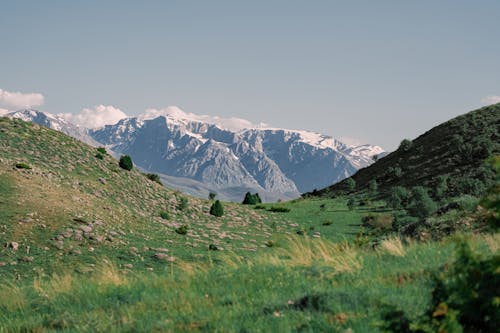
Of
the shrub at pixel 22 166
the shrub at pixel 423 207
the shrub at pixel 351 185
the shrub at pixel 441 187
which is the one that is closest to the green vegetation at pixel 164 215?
the shrub at pixel 22 166

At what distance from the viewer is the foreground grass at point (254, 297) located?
7348mm

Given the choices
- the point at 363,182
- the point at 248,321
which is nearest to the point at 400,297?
the point at 248,321

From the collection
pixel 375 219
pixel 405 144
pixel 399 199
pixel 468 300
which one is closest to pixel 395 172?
Result: pixel 405 144

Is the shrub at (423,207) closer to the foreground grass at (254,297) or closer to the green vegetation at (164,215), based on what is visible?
the green vegetation at (164,215)

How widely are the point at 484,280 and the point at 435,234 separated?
30.8ft

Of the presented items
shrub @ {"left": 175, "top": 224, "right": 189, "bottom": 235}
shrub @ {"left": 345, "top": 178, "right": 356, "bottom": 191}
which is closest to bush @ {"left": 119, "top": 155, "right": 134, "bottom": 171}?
shrub @ {"left": 175, "top": 224, "right": 189, "bottom": 235}

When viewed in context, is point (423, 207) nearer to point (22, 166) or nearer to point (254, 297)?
point (22, 166)

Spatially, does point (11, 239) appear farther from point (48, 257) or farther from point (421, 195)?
point (421, 195)

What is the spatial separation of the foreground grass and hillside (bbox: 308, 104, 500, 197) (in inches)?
1732

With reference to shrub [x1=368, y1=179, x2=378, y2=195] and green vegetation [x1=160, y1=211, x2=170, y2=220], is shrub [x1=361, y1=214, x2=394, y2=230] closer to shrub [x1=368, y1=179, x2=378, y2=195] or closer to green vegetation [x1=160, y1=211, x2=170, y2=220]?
green vegetation [x1=160, y1=211, x2=170, y2=220]

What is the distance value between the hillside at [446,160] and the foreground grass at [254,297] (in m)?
44.0

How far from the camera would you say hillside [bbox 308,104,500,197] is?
58.7 metres

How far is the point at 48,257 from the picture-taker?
25.2 m

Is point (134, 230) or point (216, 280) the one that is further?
point (134, 230)
